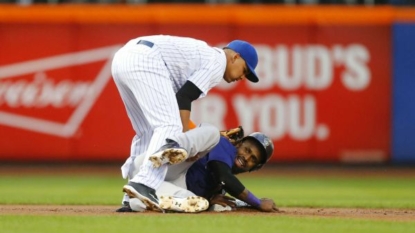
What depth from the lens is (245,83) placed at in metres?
14.7

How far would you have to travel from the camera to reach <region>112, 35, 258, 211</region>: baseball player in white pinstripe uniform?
7.23 m

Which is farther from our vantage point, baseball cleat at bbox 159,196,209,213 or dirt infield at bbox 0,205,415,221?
dirt infield at bbox 0,205,415,221

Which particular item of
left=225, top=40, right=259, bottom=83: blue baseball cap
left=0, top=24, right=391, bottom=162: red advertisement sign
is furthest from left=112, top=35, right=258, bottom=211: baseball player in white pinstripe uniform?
left=0, top=24, right=391, bottom=162: red advertisement sign

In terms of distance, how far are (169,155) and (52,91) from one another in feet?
25.5

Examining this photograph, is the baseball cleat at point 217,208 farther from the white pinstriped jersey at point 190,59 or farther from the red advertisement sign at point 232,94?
the red advertisement sign at point 232,94

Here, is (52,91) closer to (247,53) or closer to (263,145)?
(247,53)

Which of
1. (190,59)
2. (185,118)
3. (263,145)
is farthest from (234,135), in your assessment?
(190,59)

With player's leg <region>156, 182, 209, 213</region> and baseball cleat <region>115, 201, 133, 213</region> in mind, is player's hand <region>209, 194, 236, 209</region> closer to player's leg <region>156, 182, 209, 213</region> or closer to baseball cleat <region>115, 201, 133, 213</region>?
player's leg <region>156, 182, 209, 213</region>

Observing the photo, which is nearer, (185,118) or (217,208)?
(185,118)

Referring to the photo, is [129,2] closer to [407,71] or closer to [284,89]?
[284,89]

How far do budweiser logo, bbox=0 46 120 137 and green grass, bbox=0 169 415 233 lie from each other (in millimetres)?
1277

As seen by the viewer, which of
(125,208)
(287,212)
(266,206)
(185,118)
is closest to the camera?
(185,118)

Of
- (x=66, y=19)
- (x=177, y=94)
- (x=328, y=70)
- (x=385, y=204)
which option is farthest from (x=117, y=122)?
(x=177, y=94)

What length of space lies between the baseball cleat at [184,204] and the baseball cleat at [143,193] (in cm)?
6
